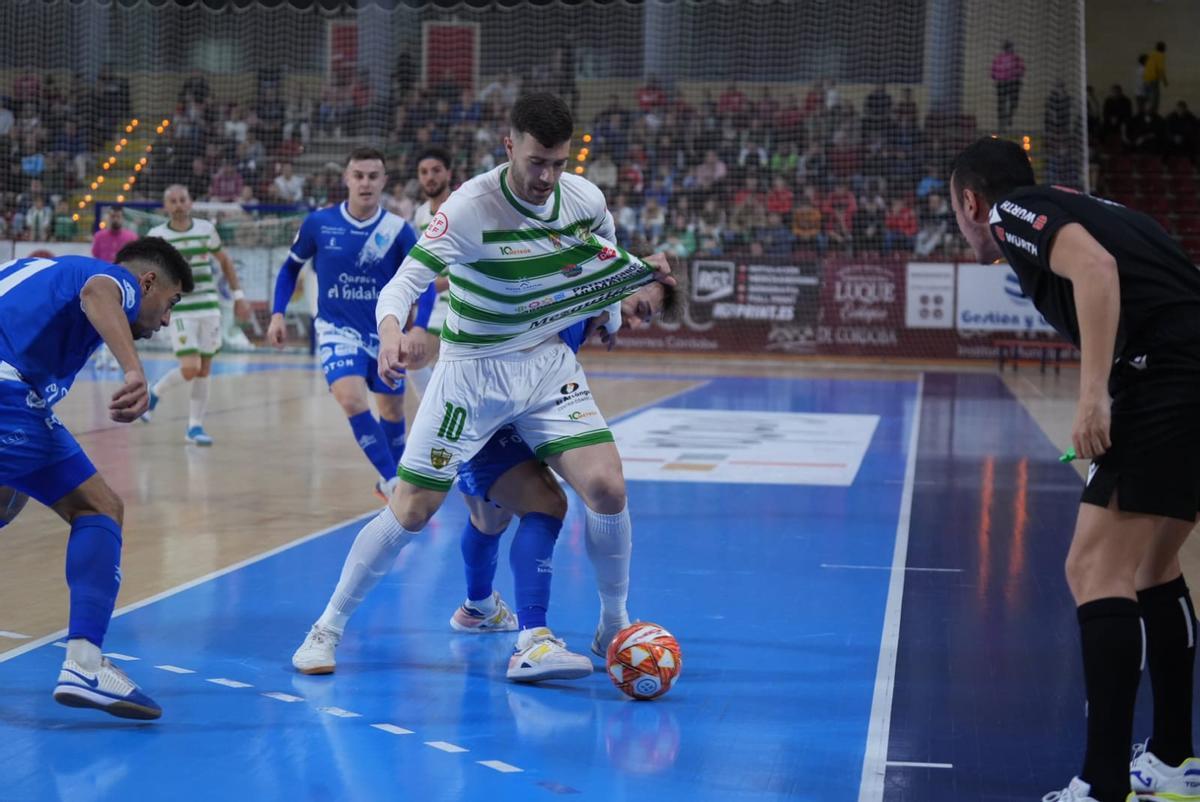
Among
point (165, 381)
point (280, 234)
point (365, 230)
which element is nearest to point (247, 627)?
point (365, 230)

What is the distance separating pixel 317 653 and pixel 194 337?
7.54 meters

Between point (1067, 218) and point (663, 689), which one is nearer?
point (1067, 218)

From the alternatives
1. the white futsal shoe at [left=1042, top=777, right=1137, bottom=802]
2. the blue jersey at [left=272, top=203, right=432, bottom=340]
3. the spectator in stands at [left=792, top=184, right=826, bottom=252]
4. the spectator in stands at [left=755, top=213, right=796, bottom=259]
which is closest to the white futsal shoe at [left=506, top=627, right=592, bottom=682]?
the white futsal shoe at [left=1042, top=777, right=1137, bottom=802]

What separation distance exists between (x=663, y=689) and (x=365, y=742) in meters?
1.05

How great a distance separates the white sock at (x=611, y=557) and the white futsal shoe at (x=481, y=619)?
631 mm

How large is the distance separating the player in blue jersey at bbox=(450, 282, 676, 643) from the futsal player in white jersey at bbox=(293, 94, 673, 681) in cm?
10

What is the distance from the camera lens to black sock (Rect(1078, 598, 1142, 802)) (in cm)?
352

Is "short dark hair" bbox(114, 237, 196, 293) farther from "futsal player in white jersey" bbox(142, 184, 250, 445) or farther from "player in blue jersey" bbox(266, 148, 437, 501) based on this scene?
"futsal player in white jersey" bbox(142, 184, 250, 445)

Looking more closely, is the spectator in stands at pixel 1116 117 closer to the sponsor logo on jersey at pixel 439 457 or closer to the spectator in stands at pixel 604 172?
the spectator in stands at pixel 604 172

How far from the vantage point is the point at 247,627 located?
5.56m

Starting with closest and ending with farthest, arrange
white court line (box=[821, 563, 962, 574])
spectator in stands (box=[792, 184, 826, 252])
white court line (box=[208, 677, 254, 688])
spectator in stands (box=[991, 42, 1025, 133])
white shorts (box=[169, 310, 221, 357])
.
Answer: white court line (box=[208, 677, 254, 688]), white court line (box=[821, 563, 962, 574]), white shorts (box=[169, 310, 221, 357]), spectator in stands (box=[792, 184, 826, 252]), spectator in stands (box=[991, 42, 1025, 133])

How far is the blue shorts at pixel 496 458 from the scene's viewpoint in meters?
5.14

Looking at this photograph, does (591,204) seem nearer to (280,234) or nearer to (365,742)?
(365,742)

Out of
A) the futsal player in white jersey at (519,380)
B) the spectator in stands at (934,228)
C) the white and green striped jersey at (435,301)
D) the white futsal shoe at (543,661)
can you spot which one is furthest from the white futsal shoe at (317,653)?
the spectator in stands at (934,228)
